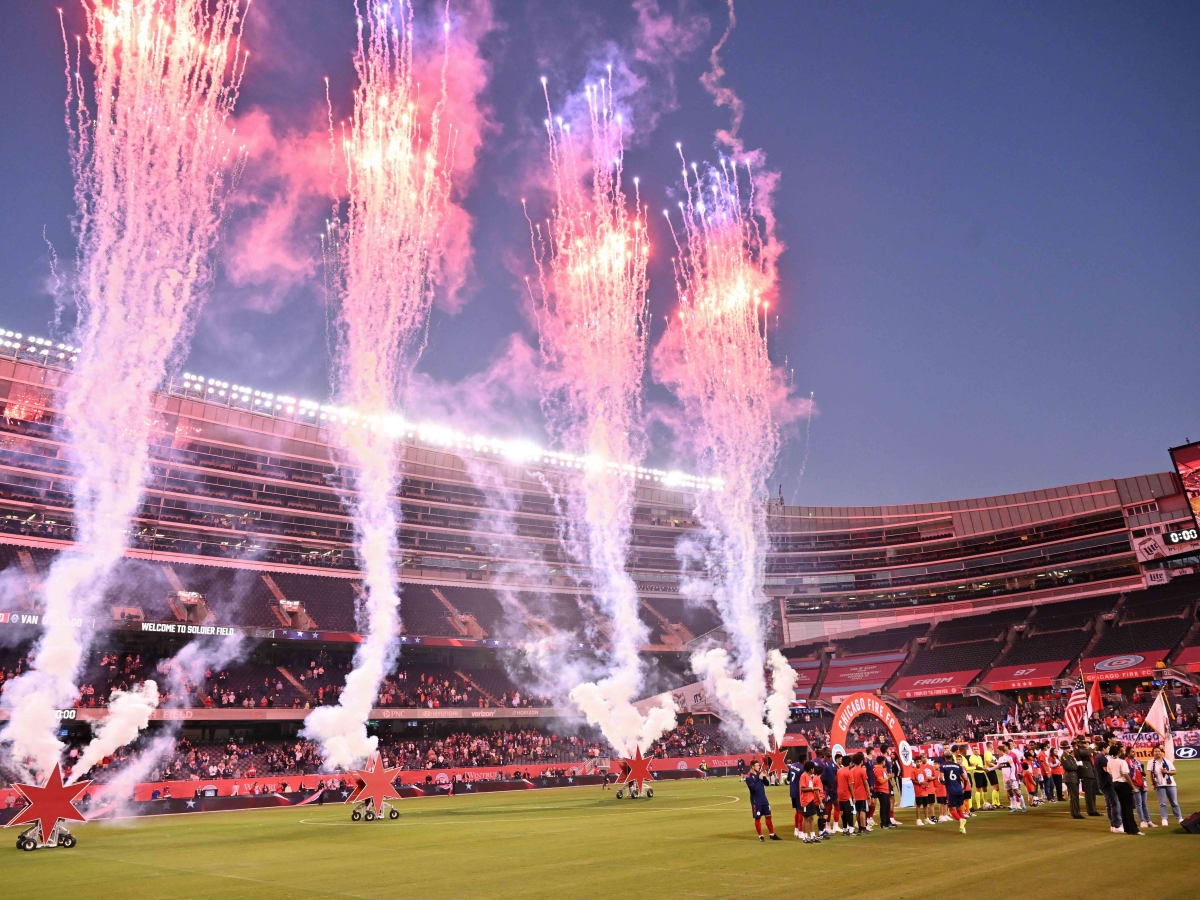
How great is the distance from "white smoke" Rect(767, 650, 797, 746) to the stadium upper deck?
10919 mm

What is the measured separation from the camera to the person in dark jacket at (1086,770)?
1945cm

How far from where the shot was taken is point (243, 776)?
4381cm

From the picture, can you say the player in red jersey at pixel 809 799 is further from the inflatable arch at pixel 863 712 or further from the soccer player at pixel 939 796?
the inflatable arch at pixel 863 712

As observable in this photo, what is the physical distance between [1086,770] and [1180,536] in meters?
62.9

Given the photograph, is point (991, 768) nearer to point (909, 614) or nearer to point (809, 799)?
point (809, 799)

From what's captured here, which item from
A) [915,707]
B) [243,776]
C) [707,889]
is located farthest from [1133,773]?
[915,707]

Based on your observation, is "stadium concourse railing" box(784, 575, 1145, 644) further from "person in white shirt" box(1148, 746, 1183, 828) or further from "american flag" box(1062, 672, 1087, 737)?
"person in white shirt" box(1148, 746, 1183, 828)

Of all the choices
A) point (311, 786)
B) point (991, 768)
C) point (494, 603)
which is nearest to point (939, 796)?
point (991, 768)

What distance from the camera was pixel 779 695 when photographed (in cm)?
5412

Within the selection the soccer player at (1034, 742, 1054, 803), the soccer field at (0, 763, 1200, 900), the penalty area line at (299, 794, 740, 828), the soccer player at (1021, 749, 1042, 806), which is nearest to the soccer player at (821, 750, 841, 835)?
the soccer field at (0, 763, 1200, 900)

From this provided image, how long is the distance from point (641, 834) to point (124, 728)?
837 inches

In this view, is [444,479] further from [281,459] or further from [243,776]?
[243,776]

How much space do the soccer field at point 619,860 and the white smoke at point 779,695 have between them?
83.6 feet

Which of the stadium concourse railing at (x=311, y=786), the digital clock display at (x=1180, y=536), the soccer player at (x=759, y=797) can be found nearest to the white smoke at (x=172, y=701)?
the stadium concourse railing at (x=311, y=786)
